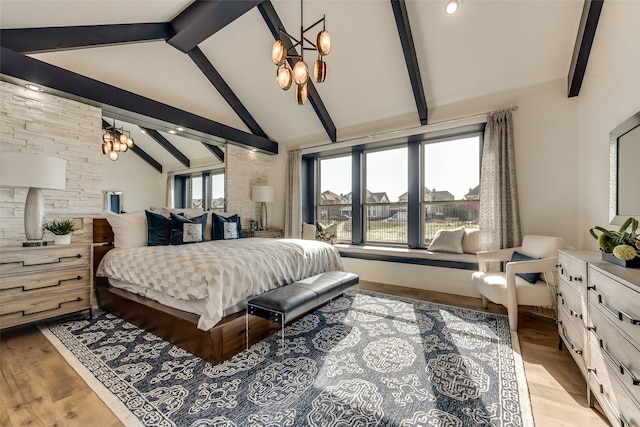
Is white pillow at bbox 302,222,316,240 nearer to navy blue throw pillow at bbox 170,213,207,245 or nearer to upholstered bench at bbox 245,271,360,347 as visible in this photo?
navy blue throw pillow at bbox 170,213,207,245

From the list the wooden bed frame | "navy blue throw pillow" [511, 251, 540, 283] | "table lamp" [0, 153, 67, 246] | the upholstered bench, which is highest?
"table lamp" [0, 153, 67, 246]

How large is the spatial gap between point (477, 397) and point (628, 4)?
306 centimetres

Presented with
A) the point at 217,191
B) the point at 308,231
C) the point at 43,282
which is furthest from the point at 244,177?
the point at 43,282

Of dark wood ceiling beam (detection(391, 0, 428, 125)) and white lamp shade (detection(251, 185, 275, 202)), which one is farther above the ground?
dark wood ceiling beam (detection(391, 0, 428, 125))

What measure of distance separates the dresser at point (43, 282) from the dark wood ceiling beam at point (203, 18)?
8.51ft

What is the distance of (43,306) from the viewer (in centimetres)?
241

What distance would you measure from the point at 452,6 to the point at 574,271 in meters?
2.67

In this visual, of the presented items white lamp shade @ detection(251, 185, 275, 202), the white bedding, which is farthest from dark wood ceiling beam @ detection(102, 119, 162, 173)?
white lamp shade @ detection(251, 185, 275, 202)

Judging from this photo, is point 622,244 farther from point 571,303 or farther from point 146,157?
point 146,157

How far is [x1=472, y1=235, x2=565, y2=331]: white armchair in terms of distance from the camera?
2414mm

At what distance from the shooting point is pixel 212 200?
4.50 m

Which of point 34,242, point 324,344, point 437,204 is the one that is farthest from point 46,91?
point 437,204

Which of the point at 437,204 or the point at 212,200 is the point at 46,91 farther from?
the point at 437,204

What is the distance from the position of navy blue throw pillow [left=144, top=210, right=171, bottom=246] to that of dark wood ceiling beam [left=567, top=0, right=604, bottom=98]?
16.1ft
